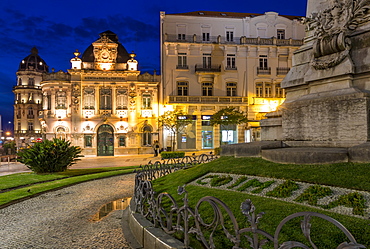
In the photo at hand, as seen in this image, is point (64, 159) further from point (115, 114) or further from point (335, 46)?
point (115, 114)

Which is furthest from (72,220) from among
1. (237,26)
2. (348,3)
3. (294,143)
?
(237,26)

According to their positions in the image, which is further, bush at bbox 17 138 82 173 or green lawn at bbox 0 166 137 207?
bush at bbox 17 138 82 173

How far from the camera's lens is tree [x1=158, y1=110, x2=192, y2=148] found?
3438 cm

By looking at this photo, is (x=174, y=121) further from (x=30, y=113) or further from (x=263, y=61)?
(x=30, y=113)

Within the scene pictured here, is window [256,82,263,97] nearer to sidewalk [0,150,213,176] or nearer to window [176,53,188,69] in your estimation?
window [176,53,188,69]

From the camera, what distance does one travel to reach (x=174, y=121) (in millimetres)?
34250

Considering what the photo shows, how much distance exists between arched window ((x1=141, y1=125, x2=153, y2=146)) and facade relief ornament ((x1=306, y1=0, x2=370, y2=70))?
30973 mm

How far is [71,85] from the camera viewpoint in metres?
36.9

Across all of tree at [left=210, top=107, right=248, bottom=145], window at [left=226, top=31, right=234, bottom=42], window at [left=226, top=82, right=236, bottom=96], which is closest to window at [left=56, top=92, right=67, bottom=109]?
tree at [left=210, top=107, right=248, bottom=145]

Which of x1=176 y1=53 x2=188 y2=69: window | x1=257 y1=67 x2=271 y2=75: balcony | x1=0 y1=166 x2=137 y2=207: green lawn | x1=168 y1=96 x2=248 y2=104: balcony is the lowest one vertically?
x1=0 y1=166 x2=137 y2=207: green lawn

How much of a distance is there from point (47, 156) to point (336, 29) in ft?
50.0

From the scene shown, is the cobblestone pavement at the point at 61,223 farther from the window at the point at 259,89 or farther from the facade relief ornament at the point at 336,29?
the window at the point at 259,89

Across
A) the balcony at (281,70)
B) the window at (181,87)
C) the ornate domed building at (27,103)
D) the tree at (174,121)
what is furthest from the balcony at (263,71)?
the ornate domed building at (27,103)

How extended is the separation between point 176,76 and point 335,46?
3036cm
